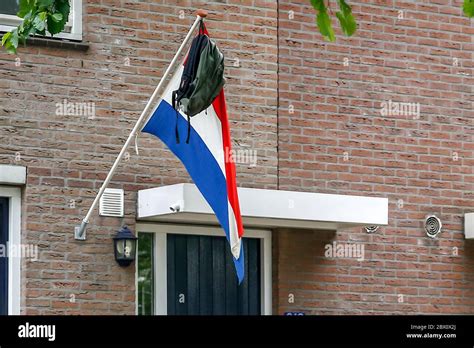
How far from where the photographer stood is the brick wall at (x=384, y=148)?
13617mm

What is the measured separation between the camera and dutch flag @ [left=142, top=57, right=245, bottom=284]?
1155 centimetres

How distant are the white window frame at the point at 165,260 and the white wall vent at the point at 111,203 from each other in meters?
0.37

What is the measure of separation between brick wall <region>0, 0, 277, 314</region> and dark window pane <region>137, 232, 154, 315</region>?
327mm

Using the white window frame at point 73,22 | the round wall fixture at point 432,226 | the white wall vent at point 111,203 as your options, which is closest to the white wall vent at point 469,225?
the round wall fixture at point 432,226

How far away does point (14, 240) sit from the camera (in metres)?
12.2

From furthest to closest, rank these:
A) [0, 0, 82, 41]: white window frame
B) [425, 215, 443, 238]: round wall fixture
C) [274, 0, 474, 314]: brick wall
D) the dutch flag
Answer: [425, 215, 443, 238]: round wall fixture < [274, 0, 474, 314]: brick wall < [0, 0, 82, 41]: white window frame < the dutch flag

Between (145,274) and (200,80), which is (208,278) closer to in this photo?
(145,274)

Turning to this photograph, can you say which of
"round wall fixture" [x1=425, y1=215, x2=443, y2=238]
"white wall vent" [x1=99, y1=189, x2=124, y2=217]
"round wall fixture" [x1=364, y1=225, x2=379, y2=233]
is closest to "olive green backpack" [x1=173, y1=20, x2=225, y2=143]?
"white wall vent" [x1=99, y1=189, x2=124, y2=217]

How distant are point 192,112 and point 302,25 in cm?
267

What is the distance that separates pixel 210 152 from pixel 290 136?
2.05 metres

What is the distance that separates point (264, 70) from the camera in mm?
13453

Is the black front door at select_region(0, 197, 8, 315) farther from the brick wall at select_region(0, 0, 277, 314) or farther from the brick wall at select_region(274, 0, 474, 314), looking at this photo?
the brick wall at select_region(274, 0, 474, 314)

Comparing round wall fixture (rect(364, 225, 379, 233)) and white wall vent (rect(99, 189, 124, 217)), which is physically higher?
white wall vent (rect(99, 189, 124, 217))
